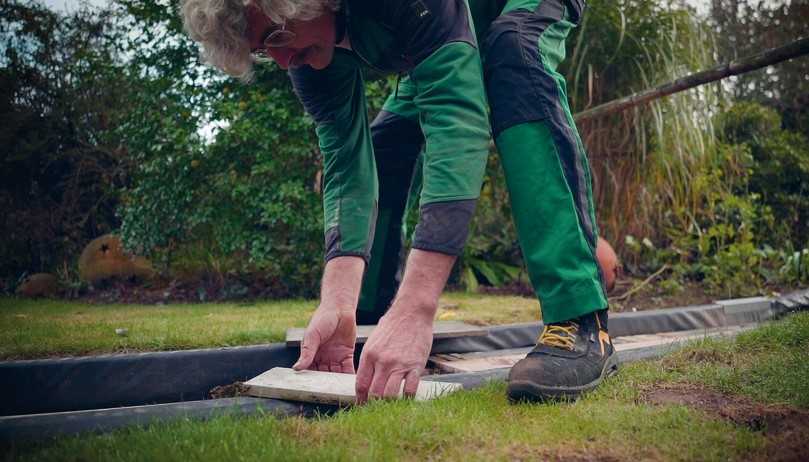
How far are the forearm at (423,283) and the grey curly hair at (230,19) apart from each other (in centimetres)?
75

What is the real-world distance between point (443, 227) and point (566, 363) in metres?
0.46

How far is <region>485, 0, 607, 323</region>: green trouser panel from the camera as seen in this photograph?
1.51 meters

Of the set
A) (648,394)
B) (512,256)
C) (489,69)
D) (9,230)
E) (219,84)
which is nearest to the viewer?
(648,394)

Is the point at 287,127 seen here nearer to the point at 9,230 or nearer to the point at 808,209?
the point at 9,230

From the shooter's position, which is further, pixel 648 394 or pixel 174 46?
pixel 174 46

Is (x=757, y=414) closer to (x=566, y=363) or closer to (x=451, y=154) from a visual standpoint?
(x=566, y=363)

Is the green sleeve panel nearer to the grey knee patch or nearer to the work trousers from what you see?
the grey knee patch

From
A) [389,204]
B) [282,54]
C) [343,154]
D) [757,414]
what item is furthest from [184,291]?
[757,414]

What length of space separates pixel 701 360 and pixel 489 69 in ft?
3.53

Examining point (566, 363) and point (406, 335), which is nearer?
point (406, 335)

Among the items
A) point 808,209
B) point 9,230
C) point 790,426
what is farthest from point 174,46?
point 808,209

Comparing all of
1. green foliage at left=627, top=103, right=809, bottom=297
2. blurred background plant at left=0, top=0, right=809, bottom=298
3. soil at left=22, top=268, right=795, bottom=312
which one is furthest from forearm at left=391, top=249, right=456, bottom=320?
green foliage at left=627, top=103, right=809, bottom=297

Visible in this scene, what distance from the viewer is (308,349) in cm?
178

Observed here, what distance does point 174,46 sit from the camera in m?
4.81
